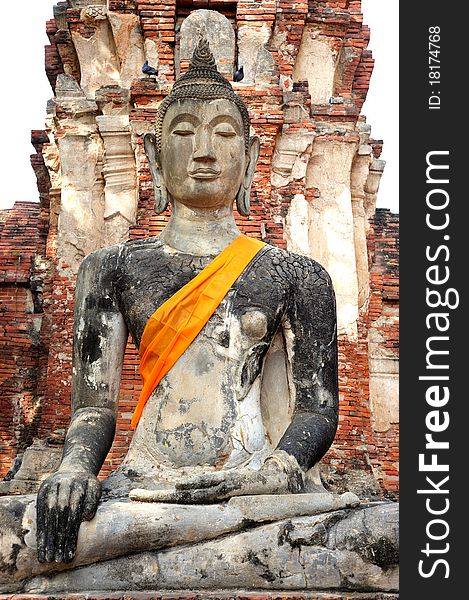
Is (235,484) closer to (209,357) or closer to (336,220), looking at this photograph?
(209,357)

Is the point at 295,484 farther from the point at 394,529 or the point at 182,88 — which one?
the point at 182,88

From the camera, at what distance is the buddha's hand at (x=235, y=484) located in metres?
5.91

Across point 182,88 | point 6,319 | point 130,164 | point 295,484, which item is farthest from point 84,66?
point 295,484

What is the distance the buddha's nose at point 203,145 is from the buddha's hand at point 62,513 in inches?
72.2

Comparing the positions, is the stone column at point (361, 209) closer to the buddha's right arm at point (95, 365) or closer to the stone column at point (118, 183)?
the stone column at point (118, 183)

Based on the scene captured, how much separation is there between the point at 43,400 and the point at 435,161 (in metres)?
8.74

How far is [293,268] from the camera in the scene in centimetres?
689

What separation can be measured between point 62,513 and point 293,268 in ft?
6.15

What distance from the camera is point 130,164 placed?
13969mm

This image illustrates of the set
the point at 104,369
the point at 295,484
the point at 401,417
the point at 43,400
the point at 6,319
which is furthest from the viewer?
the point at 6,319

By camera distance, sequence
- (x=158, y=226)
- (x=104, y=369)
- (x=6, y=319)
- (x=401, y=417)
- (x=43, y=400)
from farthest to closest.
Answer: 1. (x=6, y=319)
2. (x=43, y=400)
3. (x=158, y=226)
4. (x=104, y=369)
5. (x=401, y=417)

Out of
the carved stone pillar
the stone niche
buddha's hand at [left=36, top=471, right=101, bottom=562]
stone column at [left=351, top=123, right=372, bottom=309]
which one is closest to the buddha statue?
buddha's hand at [left=36, top=471, right=101, bottom=562]

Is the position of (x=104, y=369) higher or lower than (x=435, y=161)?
lower

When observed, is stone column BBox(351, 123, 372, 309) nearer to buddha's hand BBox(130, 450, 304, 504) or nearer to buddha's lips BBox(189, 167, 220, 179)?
buddha's lips BBox(189, 167, 220, 179)
